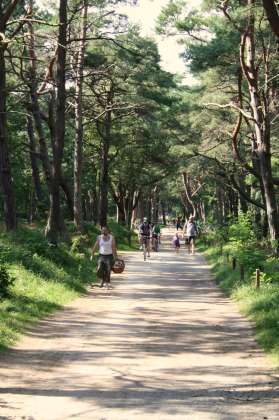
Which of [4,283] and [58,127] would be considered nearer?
[4,283]

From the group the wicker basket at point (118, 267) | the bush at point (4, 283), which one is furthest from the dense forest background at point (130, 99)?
the bush at point (4, 283)

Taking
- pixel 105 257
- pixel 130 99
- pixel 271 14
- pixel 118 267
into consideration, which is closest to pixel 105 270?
pixel 105 257

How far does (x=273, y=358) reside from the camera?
8.66m

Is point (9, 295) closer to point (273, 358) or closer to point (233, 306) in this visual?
point (233, 306)

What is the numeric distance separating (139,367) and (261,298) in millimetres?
5204

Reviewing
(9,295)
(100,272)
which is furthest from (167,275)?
(9,295)

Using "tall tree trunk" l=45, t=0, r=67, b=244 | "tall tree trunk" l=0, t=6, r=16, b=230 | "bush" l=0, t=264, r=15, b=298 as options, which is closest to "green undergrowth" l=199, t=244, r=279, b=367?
"bush" l=0, t=264, r=15, b=298

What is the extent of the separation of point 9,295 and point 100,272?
448 centimetres

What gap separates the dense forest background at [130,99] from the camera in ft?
65.2

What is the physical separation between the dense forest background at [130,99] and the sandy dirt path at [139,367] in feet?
16.1

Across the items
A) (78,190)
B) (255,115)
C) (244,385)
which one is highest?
(255,115)

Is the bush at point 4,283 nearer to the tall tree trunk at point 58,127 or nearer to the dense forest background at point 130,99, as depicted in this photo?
the dense forest background at point 130,99

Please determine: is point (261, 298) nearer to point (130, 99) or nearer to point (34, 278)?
point (34, 278)

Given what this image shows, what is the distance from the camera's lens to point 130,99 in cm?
3164
